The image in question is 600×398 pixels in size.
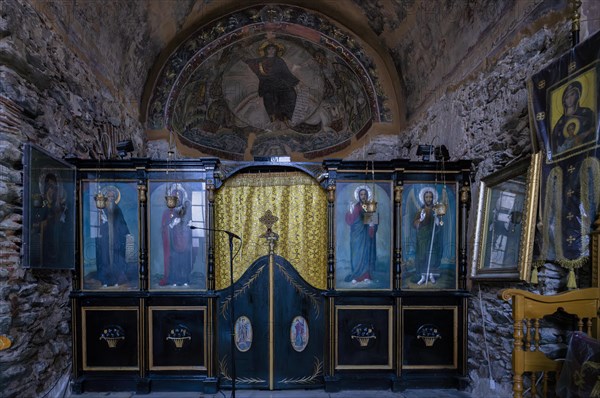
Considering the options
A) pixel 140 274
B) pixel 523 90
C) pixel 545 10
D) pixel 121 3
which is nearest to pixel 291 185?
pixel 140 274

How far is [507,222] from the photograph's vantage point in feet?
10.9

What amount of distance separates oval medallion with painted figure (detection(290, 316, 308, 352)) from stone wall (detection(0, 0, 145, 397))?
2594 mm

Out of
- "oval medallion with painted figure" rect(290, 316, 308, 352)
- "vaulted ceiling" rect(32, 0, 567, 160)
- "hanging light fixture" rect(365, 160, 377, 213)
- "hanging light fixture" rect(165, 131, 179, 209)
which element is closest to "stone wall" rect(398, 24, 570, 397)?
"vaulted ceiling" rect(32, 0, 567, 160)

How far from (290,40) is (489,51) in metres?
3.90

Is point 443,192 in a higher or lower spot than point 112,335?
higher

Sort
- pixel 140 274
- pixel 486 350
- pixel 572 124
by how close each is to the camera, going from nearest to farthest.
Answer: pixel 572 124
pixel 486 350
pixel 140 274

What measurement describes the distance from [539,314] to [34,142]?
468 centimetres

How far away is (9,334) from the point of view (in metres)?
2.97

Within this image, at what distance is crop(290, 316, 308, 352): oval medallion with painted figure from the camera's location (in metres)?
4.26

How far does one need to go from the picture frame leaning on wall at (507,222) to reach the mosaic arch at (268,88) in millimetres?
3317

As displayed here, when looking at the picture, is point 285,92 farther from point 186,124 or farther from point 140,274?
point 140,274

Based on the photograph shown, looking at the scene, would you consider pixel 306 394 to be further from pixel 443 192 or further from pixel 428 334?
pixel 443 192

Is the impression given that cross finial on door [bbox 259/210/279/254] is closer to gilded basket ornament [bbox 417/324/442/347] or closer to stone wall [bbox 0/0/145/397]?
gilded basket ornament [bbox 417/324/442/347]

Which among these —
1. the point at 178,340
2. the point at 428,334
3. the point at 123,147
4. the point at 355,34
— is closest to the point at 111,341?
the point at 178,340
